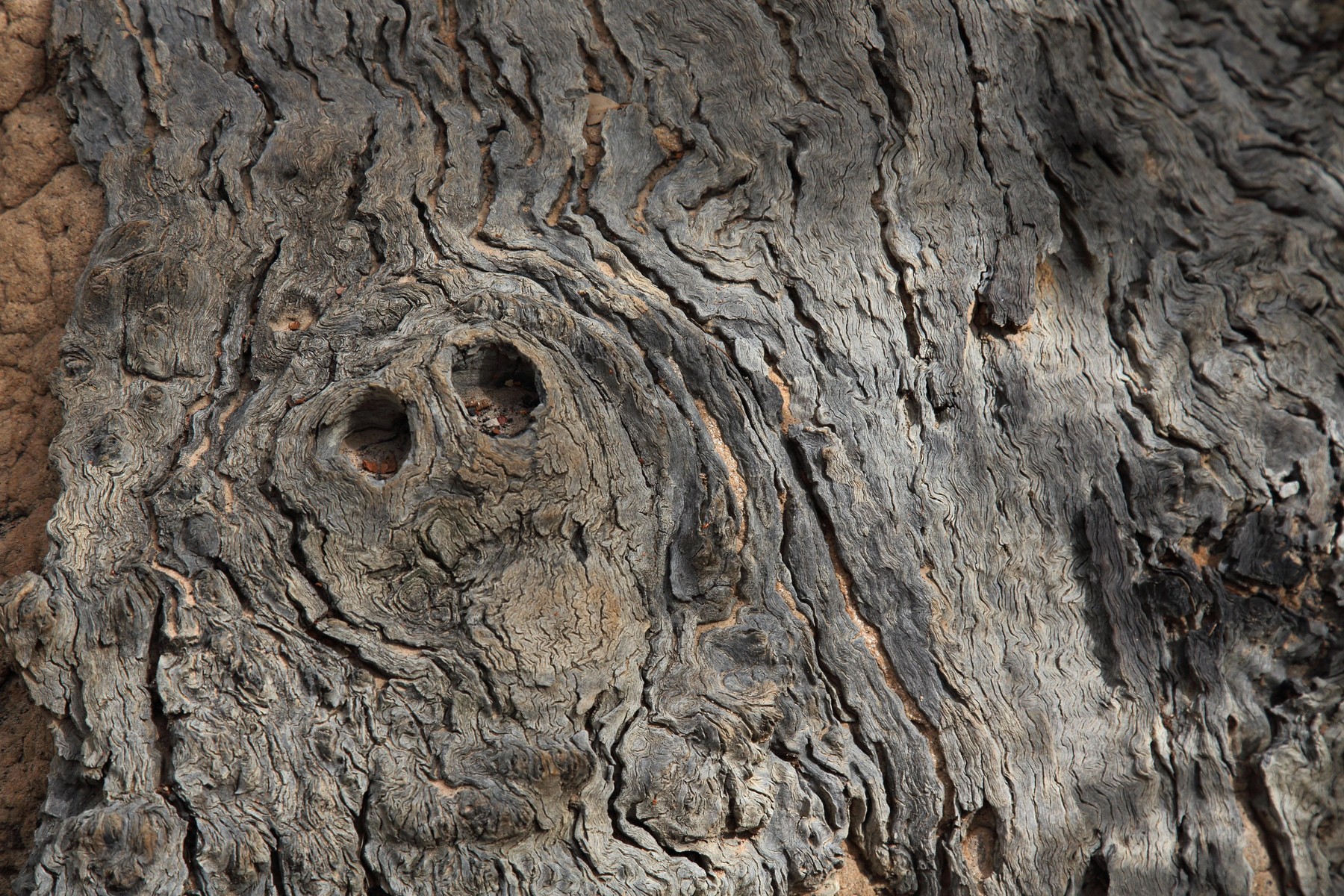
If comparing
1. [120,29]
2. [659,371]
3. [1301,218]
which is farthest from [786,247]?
[120,29]

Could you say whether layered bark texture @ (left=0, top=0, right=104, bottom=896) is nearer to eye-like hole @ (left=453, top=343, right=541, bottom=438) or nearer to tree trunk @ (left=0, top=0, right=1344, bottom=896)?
tree trunk @ (left=0, top=0, right=1344, bottom=896)

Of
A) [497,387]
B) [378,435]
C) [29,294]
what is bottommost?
[29,294]

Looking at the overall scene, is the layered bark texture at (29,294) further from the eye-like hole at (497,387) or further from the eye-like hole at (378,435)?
the eye-like hole at (497,387)

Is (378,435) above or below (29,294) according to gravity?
above

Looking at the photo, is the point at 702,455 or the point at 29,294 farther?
the point at 29,294

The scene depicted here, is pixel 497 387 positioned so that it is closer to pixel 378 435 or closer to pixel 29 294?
pixel 378 435

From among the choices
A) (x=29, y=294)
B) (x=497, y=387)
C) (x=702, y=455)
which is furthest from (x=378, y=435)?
(x=29, y=294)
